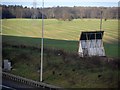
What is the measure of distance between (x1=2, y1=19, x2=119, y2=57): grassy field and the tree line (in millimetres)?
99

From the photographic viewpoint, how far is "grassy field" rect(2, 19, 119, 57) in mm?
5547

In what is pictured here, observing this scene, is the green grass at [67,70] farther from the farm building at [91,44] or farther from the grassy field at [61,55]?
the farm building at [91,44]

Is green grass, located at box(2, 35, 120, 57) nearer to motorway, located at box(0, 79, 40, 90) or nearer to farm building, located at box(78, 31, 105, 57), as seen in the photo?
farm building, located at box(78, 31, 105, 57)

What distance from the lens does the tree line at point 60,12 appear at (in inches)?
223

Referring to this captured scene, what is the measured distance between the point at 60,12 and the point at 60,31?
399mm

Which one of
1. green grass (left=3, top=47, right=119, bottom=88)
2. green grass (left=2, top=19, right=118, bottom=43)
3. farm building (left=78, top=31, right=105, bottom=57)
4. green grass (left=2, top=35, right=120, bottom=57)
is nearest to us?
green grass (left=3, top=47, right=119, bottom=88)

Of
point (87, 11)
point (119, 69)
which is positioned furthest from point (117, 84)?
point (87, 11)

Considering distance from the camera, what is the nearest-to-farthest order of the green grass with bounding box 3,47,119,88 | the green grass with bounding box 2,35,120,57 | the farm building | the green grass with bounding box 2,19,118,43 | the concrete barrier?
the green grass with bounding box 3,47,119,88, the concrete barrier, the green grass with bounding box 2,35,120,57, the green grass with bounding box 2,19,118,43, the farm building

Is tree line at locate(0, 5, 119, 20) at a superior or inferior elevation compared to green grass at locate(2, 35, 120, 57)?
superior

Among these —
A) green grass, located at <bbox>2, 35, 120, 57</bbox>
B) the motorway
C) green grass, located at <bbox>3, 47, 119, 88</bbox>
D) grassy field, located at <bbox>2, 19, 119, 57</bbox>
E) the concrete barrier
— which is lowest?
the motorway

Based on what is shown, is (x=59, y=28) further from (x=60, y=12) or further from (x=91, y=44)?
(x=91, y=44)

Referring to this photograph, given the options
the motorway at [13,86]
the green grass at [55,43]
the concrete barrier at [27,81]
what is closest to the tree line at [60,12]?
the green grass at [55,43]

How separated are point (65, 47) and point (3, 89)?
5.37 feet

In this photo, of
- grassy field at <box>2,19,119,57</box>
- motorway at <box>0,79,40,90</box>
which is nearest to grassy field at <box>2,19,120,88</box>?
grassy field at <box>2,19,119,57</box>
